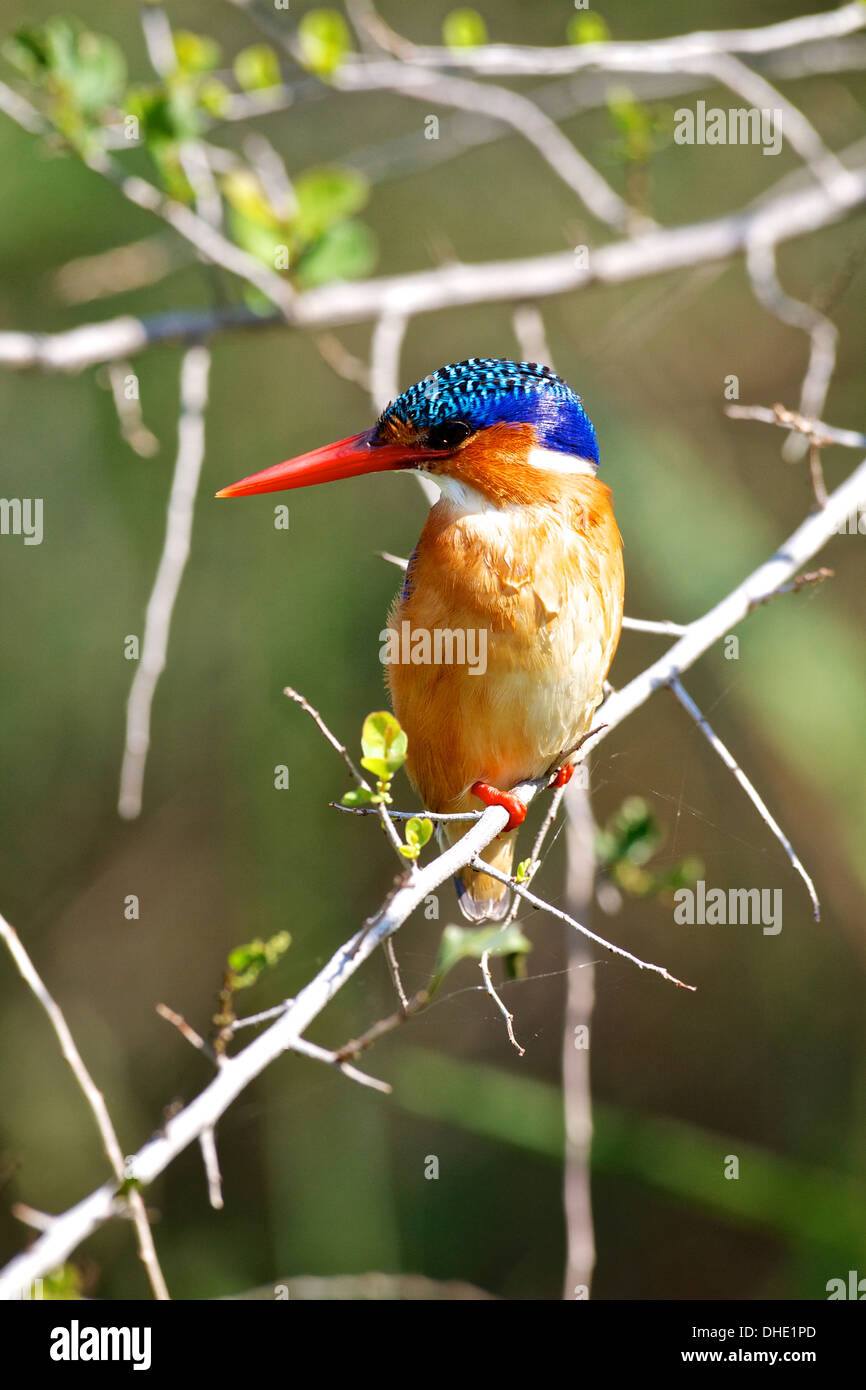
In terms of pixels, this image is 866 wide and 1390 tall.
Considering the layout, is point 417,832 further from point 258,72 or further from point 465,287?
point 258,72

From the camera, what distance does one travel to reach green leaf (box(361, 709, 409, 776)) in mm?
1312

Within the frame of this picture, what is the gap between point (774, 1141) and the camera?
A: 3.12 meters

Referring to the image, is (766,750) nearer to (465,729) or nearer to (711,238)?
(711,238)

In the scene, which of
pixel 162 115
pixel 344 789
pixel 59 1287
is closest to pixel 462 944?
pixel 59 1287

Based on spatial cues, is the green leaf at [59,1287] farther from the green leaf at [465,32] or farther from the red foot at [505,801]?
the green leaf at [465,32]

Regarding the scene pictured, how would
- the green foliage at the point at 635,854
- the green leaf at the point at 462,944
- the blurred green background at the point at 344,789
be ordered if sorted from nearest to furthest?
1. the green leaf at the point at 462,944
2. the green foliage at the point at 635,854
3. the blurred green background at the point at 344,789

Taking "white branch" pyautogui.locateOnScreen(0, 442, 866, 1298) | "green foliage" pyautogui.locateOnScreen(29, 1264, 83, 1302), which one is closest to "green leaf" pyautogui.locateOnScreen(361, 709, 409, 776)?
"white branch" pyautogui.locateOnScreen(0, 442, 866, 1298)

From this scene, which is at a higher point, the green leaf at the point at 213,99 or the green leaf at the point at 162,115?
the green leaf at the point at 213,99

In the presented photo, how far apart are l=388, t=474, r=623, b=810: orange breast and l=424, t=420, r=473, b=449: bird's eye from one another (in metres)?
0.09

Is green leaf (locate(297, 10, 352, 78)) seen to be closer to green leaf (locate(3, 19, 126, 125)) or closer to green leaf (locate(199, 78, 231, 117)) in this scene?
green leaf (locate(199, 78, 231, 117))

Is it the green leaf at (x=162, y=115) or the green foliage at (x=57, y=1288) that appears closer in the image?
the green foliage at (x=57, y=1288)

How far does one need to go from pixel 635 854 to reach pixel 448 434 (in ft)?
2.57

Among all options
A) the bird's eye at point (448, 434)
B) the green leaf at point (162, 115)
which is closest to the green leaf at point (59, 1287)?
the bird's eye at point (448, 434)

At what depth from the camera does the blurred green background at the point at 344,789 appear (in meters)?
3.03
